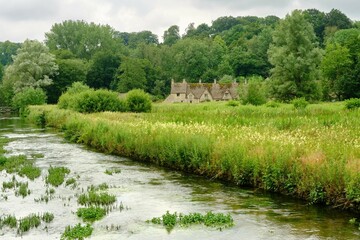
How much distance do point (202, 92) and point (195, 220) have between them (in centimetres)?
10013

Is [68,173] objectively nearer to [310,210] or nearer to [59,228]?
[59,228]

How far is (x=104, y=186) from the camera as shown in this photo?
1772 cm

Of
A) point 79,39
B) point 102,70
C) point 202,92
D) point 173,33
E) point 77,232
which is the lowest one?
point 77,232

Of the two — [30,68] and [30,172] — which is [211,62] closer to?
[30,68]

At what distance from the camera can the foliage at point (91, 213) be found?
43.4ft

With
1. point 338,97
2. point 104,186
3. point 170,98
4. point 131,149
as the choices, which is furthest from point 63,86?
point 104,186

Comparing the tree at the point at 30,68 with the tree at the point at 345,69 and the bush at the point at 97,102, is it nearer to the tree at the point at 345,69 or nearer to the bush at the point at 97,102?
the bush at the point at 97,102

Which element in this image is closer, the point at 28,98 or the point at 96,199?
the point at 96,199

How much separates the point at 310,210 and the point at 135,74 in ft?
313

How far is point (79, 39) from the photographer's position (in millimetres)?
143125

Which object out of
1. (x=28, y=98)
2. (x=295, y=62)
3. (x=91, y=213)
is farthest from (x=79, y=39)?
(x=91, y=213)

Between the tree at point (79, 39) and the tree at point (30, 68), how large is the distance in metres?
48.4

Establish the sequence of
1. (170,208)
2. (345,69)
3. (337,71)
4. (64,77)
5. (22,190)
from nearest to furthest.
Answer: (170,208) < (22,190) < (345,69) < (337,71) < (64,77)

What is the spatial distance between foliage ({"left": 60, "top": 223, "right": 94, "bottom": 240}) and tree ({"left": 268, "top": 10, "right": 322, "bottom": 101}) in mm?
55171
